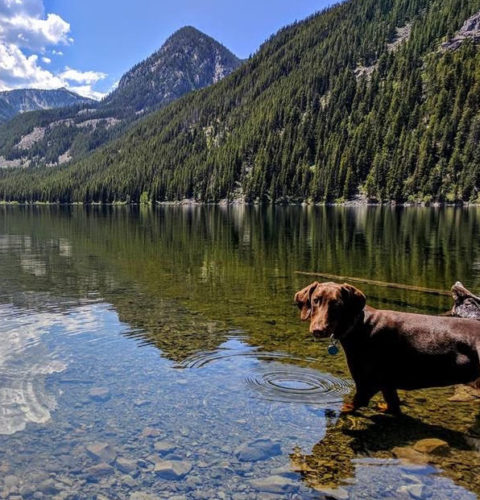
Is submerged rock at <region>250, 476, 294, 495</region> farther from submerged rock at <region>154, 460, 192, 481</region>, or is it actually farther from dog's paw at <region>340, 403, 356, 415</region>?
dog's paw at <region>340, 403, 356, 415</region>

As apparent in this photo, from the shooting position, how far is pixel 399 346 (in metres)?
7.43

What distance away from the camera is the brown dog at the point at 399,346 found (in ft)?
23.3

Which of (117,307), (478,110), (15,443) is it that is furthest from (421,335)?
(478,110)

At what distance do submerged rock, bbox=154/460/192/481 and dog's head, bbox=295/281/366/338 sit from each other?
262 centimetres

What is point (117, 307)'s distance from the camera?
695 inches

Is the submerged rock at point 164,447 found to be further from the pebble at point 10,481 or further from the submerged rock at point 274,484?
the pebble at point 10,481

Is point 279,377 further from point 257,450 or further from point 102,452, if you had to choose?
point 102,452

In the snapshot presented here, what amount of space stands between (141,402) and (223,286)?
44.4 ft

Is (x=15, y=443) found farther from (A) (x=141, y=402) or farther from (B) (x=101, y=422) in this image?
(A) (x=141, y=402)

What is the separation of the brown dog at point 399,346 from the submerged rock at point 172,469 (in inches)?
111

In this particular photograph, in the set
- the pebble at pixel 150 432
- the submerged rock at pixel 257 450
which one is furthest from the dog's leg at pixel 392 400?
the pebble at pixel 150 432

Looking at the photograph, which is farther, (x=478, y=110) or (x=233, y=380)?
(x=478, y=110)

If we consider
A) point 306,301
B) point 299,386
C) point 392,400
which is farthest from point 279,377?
point 306,301

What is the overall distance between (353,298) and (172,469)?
11.9ft
